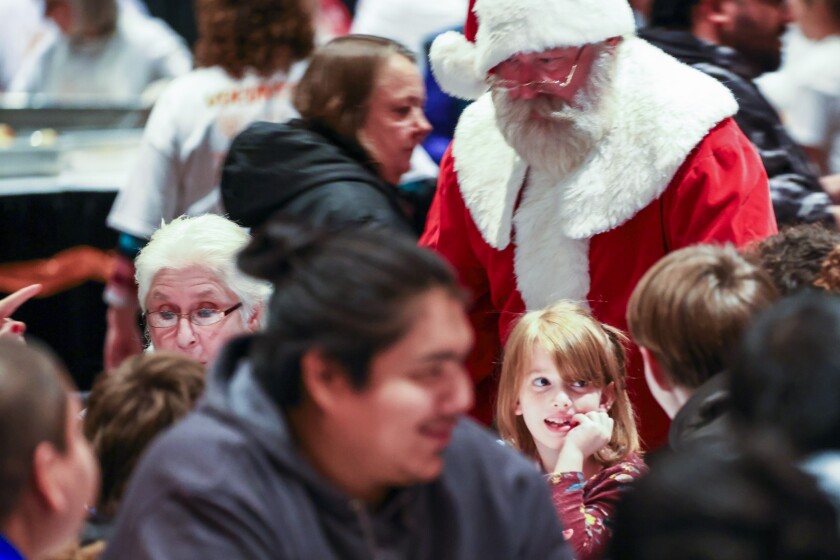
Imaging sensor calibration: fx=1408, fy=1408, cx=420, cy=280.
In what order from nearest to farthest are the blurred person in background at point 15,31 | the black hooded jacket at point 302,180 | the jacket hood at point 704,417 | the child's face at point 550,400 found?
the jacket hood at point 704,417, the child's face at point 550,400, the black hooded jacket at point 302,180, the blurred person in background at point 15,31

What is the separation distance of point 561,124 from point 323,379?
5.31 ft

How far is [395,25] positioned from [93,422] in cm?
330

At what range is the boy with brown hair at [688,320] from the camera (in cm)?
223

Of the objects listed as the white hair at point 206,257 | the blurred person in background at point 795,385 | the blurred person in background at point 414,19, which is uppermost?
the blurred person in background at point 795,385

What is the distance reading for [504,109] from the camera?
3281 mm

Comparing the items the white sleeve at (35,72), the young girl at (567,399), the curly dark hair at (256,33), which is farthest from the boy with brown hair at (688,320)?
the white sleeve at (35,72)

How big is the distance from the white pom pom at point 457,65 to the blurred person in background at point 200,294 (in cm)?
76

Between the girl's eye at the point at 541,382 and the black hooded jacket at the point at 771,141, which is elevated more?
the black hooded jacket at the point at 771,141

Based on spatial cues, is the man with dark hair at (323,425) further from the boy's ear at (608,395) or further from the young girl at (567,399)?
the boy's ear at (608,395)

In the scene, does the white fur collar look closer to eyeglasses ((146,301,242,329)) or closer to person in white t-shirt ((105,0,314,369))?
eyeglasses ((146,301,242,329))

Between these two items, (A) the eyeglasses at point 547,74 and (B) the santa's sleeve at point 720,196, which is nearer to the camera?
(B) the santa's sleeve at point 720,196

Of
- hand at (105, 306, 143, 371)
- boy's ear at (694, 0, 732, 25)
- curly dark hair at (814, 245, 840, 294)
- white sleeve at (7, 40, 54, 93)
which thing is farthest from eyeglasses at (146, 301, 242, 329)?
white sleeve at (7, 40, 54, 93)

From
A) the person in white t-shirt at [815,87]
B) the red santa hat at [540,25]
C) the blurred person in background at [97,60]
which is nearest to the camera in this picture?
the red santa hat at [540,25]

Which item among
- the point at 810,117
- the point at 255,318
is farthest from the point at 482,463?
the point at 810,117
